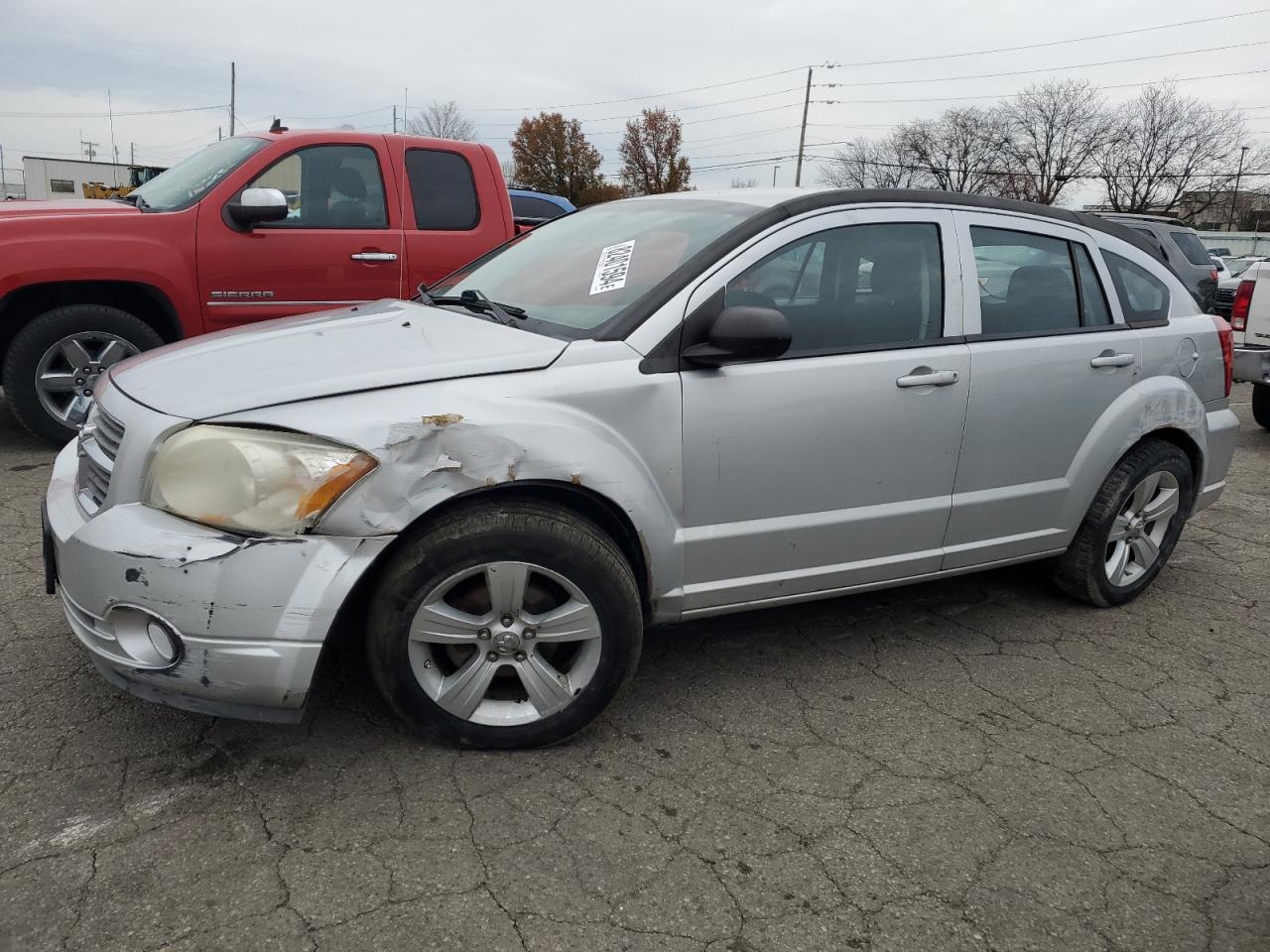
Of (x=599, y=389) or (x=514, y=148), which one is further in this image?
(x=514, y=148)

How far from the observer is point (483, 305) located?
3307 mm

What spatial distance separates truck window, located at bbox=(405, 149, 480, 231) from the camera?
627 cm

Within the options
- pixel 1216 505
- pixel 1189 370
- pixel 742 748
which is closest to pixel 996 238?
pixel 1189 370

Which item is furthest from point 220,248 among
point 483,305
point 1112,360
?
point 1112,360

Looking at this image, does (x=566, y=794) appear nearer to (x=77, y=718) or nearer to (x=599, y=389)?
(x=599, y=389)

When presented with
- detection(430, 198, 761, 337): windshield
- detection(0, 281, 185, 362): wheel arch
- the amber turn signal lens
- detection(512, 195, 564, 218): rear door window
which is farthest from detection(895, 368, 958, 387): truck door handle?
detection(512, 195, 564, 218): rear door window

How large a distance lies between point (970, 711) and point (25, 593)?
3.41 m

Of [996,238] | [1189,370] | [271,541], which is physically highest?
[996,238]

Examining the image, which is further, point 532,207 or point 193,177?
point 532,207

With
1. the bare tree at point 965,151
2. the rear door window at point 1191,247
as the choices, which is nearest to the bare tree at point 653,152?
the bare tree at point 965,151

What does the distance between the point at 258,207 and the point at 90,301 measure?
112 cm

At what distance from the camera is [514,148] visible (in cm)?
7369

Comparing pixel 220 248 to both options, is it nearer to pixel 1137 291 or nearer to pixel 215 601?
pixel 215 601

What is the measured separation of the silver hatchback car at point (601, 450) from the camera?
2.41m
